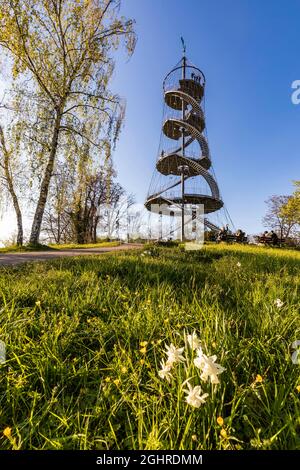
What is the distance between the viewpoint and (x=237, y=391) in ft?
3.84

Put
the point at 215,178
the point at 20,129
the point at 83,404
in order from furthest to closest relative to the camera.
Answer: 1. the point at 215,178
2. the point at 20,129
3. the point at 83,404

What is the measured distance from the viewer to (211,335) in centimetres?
156

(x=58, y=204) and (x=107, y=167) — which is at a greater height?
(x=107, y=167)

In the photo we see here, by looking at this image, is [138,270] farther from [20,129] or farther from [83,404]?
[20,129]

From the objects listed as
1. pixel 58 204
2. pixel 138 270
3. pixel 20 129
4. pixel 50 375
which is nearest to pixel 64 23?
pixel 20 129

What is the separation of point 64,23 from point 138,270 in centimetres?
1416
